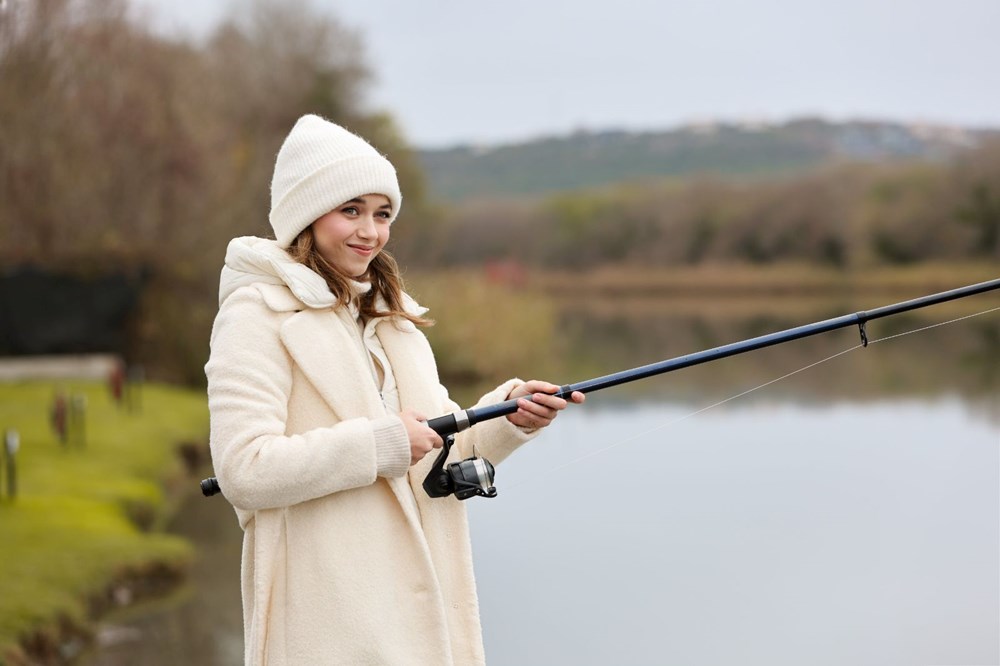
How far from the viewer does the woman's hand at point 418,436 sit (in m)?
2.16

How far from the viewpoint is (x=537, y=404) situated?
2361 millimetres

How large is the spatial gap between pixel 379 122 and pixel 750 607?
22600mm

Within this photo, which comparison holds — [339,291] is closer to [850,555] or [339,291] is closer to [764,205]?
[850,555]

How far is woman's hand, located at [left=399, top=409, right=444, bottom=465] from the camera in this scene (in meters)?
2.16

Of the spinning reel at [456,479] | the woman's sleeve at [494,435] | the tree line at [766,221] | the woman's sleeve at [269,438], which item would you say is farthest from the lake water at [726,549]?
the tree line at [766,221]

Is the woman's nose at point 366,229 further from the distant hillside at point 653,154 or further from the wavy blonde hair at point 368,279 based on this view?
the distant hillside at point 653,154

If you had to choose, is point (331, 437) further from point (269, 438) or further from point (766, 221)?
point (766, 221)

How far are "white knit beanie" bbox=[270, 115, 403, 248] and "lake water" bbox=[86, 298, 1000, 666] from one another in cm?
123

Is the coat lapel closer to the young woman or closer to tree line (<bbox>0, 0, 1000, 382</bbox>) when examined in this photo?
the young woman

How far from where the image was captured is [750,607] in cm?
776

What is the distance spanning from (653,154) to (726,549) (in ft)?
252

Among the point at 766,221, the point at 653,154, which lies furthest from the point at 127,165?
the point at 653,154

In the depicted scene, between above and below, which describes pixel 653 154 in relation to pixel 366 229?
above

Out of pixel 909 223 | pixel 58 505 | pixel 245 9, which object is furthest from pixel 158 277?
pixel 909 223
